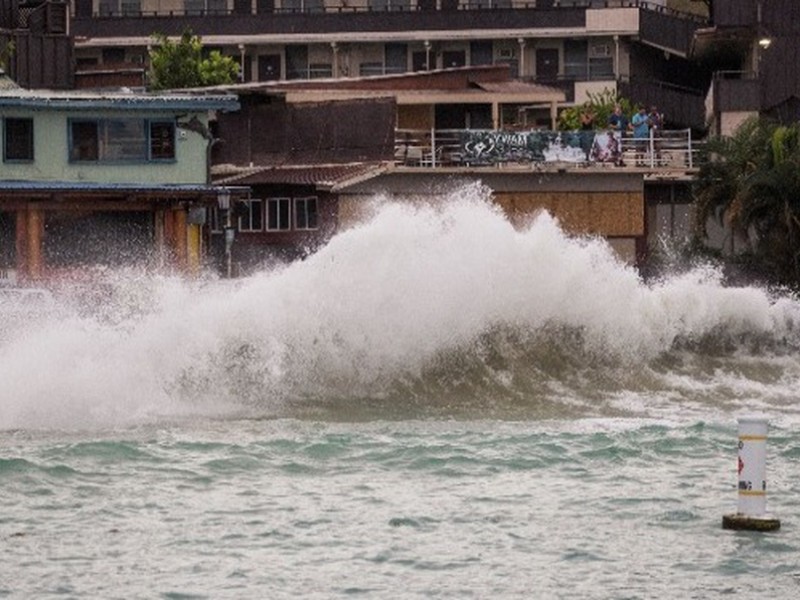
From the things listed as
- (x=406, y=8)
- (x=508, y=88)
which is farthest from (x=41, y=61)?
(x=406, y=8)

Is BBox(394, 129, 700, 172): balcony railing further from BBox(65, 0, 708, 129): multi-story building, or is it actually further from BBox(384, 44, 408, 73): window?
BBox(384, 44, 408, 73): window

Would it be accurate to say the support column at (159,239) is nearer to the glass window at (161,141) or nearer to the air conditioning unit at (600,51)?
the glass window at (161,141)

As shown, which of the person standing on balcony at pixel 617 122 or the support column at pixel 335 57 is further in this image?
the support column at pixel 335 57

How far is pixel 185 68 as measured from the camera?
80.1 meters

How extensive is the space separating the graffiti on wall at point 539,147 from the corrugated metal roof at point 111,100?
22.4 ft

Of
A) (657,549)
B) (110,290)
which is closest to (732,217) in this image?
(110,290)

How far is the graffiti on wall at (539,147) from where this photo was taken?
215ft

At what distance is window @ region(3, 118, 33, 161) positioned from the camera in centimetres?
5959

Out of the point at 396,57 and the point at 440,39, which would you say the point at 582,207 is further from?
the point at 396,57

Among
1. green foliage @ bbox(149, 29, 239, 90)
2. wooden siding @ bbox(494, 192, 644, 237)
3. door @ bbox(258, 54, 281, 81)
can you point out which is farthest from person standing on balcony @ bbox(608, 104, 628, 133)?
door @ bbox(258, 54, 281, 81)

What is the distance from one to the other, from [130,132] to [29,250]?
16.4ft

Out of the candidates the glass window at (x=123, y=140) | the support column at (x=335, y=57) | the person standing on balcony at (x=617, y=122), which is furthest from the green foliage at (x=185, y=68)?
the glass window at (x=123, y=140)

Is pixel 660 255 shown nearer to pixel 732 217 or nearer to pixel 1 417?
pixel 732 217

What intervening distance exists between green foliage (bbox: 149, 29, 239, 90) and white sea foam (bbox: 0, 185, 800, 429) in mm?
36806
